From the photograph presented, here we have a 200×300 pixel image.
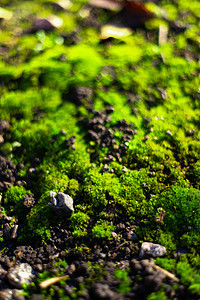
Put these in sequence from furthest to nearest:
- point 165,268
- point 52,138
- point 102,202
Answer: point 52,138 → point 102,202 → point 165,268

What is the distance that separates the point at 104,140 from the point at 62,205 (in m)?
1.22

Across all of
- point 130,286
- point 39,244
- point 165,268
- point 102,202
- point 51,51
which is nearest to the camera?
point 130,286

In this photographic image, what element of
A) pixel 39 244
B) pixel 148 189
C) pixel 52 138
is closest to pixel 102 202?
pixel 148 189

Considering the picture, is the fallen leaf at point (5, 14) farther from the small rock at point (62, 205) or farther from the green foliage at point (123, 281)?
the green foliage at point (123, 281)

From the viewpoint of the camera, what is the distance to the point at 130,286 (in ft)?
8.09

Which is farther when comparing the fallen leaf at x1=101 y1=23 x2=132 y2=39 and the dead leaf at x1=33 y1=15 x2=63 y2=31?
the dead leaf at x1=33 y1=15 x2=63 y2=31

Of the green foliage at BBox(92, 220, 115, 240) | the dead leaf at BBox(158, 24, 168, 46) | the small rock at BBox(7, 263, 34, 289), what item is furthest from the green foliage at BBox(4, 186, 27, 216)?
the dead leaf at BBox(158, 24, 168, 46)

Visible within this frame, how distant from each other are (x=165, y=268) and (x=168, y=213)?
28.3 inches

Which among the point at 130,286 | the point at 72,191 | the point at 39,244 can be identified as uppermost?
the point at 130,286

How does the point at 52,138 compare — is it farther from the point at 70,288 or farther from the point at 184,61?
the point at 184,61

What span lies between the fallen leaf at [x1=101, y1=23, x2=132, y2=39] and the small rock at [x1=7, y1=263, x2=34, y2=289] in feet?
15.1

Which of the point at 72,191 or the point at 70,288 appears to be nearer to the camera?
the point at 70,288

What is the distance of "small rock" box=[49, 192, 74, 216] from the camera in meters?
3.23

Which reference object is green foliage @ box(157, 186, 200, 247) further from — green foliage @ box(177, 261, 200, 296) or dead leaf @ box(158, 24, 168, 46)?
dead leaf @ box(158, 24, 168, 46)
